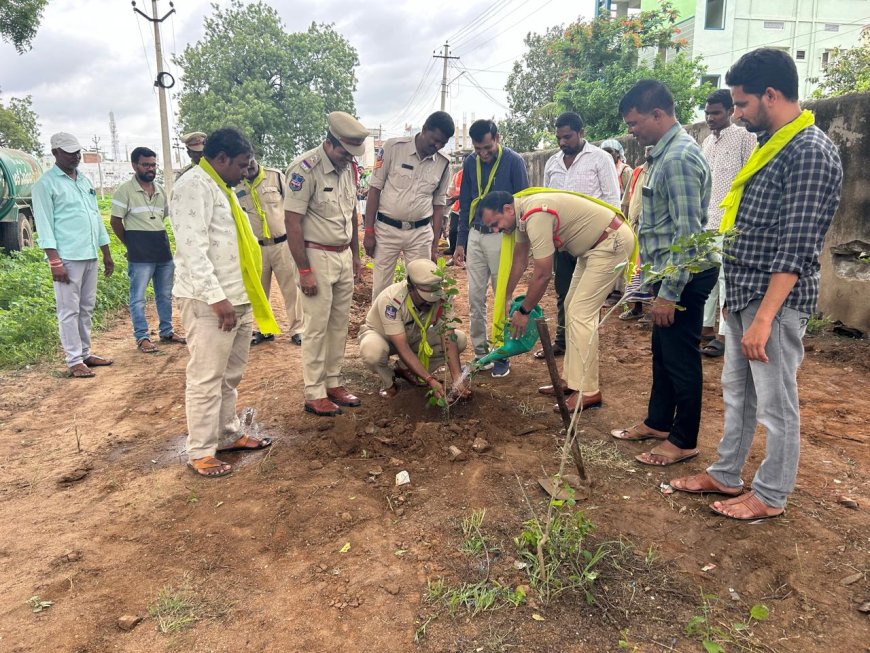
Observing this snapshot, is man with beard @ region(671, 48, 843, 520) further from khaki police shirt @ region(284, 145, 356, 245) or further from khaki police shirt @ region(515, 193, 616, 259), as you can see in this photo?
khaki police shirt @ region(284, 145, 356, 245)

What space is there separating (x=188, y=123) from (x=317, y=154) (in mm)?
28663

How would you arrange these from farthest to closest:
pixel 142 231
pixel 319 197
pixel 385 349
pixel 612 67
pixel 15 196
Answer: pixel 612 67 < pixel 15 196 < pixel 142 231 < pixel 385 349 < pixel 319 197

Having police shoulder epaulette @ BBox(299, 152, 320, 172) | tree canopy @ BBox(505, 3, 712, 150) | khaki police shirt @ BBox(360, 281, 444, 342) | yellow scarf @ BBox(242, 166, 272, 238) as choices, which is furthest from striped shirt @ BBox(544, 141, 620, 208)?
tree canopy @ BBox(505, 3, 712, 150)

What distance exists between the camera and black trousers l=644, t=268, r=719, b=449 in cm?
297

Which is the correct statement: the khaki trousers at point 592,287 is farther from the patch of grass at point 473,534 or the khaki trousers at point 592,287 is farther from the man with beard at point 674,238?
the patch of grass at point 473,534

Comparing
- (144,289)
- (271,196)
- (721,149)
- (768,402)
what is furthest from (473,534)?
(144,289)

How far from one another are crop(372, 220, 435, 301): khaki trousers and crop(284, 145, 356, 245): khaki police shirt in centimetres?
68

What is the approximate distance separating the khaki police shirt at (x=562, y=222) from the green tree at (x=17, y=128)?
2543 cm

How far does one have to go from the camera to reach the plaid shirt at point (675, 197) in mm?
2879

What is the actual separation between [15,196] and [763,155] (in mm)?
11015

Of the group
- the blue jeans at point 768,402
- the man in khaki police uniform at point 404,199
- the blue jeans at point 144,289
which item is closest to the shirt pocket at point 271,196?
the blue jeans at point 144,289

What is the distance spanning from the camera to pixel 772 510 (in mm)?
2541

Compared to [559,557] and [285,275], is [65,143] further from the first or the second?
[559,557]

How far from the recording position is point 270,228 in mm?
5578
